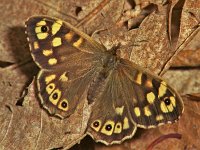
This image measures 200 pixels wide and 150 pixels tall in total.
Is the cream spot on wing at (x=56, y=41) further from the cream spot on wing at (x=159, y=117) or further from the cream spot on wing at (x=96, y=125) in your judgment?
the cream spot on wing at (x=159, y=117)

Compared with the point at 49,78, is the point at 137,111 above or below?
below

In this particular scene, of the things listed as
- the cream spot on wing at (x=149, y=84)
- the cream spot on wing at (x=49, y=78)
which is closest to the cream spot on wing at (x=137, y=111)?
the cream spot on wing at (x=149, y=84)

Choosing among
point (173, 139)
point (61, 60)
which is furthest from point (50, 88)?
point (173, 139)

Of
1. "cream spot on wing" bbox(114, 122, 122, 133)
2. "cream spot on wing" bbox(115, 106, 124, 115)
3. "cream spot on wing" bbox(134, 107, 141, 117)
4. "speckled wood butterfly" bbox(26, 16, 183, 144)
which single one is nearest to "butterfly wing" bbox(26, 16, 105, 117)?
"speckled wood butterfly" bbox(26, 16, 183, 144)

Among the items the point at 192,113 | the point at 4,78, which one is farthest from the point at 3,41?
the point at 192,113

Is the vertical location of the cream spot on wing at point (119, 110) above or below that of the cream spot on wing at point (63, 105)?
below

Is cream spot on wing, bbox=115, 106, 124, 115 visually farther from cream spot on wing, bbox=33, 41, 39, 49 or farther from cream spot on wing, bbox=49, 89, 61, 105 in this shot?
cream spot on wing, bbox=33, 41, 39, 49

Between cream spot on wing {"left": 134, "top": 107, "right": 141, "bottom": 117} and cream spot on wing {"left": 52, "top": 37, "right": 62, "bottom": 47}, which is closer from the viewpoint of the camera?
cream spot on wing {"left": 134, "top": 107, "right": 141, "bottom": 117}

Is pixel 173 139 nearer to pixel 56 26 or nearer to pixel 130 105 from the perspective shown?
pixel 130 105
